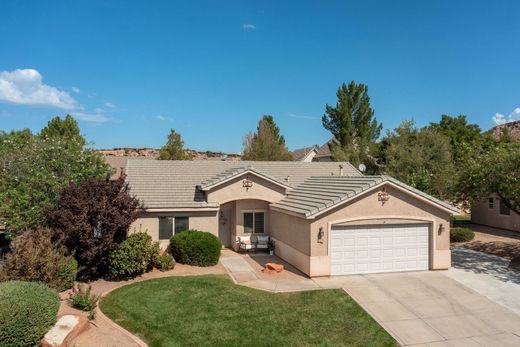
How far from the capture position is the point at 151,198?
2048 cm

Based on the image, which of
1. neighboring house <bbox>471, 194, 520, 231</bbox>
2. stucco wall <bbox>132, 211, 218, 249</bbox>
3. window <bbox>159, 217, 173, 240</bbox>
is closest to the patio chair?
stucco wall <bbox>132, 211, 218, 249</bbox>

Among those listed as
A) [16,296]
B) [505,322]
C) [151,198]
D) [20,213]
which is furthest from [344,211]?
[20,213]

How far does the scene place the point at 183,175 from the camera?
23.9 meters

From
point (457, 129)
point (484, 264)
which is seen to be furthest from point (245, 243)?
point (457, 129)

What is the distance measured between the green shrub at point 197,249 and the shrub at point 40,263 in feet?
16.5

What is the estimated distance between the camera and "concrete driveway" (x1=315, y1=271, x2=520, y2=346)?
11078 millimetres

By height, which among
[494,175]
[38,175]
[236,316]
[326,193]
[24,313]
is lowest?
[236,316]

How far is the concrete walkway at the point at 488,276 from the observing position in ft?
46.8

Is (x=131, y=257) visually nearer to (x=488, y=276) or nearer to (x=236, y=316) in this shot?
(x=236, y=316)

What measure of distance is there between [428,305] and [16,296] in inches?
506

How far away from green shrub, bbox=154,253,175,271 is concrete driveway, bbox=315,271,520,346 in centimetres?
684

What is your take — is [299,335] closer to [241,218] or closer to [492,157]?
[241,218]

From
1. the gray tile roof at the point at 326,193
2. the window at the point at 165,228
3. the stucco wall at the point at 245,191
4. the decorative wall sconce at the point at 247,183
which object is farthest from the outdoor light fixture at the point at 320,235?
the window at the point at 165,228

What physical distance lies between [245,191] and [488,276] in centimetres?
1251
